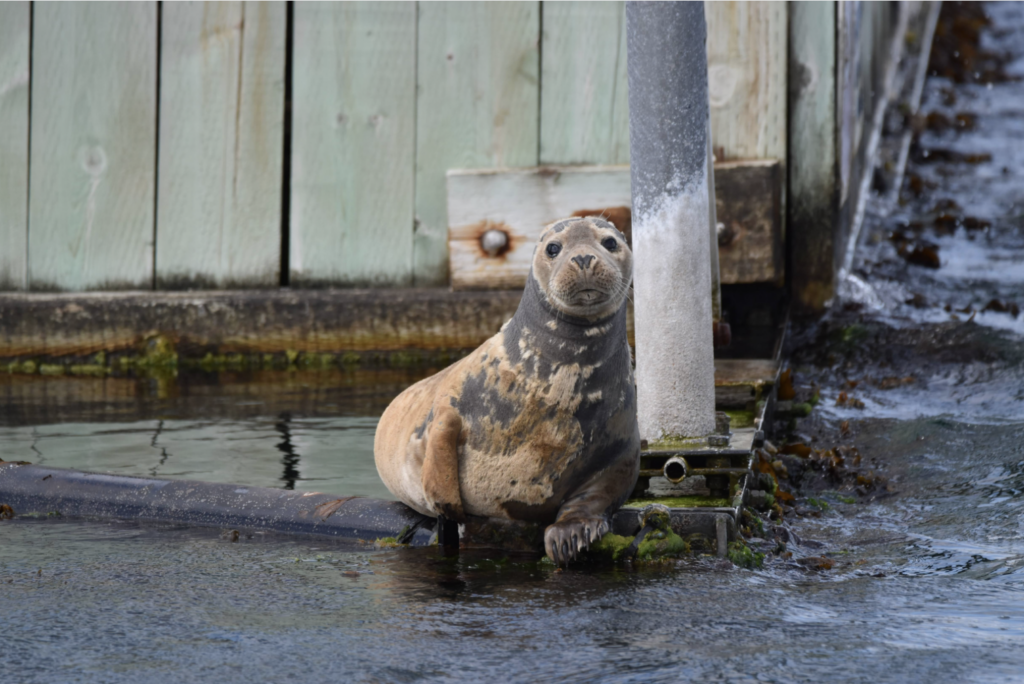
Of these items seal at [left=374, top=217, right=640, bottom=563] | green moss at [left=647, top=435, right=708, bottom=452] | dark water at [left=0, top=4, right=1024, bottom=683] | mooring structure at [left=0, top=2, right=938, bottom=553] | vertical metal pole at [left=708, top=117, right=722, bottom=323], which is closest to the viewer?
dark water at [left=0, top=4, right=1024, bottom=683]

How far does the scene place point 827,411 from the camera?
16.3ft

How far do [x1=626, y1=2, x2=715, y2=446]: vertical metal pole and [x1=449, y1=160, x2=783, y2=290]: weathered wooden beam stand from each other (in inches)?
82.3

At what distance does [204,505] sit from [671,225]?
1630 millimetres

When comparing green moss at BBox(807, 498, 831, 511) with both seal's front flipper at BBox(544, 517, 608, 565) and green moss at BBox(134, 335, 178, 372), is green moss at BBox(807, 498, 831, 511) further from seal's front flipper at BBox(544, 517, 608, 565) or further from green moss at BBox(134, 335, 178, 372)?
green moss at BBox(134, 335, 178, 372)

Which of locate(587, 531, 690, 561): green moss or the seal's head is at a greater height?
the seal's head

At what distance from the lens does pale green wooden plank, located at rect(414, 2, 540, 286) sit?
Answer: 20.8 ft

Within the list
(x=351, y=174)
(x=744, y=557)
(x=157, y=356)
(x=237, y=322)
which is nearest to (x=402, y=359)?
(x=237, y=322)

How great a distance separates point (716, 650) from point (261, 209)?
4.74 meters

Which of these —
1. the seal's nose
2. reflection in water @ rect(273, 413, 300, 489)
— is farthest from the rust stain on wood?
the seal's nose

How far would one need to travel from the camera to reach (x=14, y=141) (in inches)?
262


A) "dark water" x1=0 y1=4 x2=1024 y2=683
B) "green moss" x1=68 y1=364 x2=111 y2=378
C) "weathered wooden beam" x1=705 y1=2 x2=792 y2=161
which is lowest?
"dark water" x1=0 y1=4 x2=1024 y2=683

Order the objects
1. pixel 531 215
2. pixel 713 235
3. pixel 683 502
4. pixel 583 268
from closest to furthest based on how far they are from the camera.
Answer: pixel 583 268 < pixel 683 502 < pixel 713 235 < pixel 531 215

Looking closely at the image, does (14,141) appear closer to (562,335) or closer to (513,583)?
(562,335)

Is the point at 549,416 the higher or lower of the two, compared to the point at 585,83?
lower
